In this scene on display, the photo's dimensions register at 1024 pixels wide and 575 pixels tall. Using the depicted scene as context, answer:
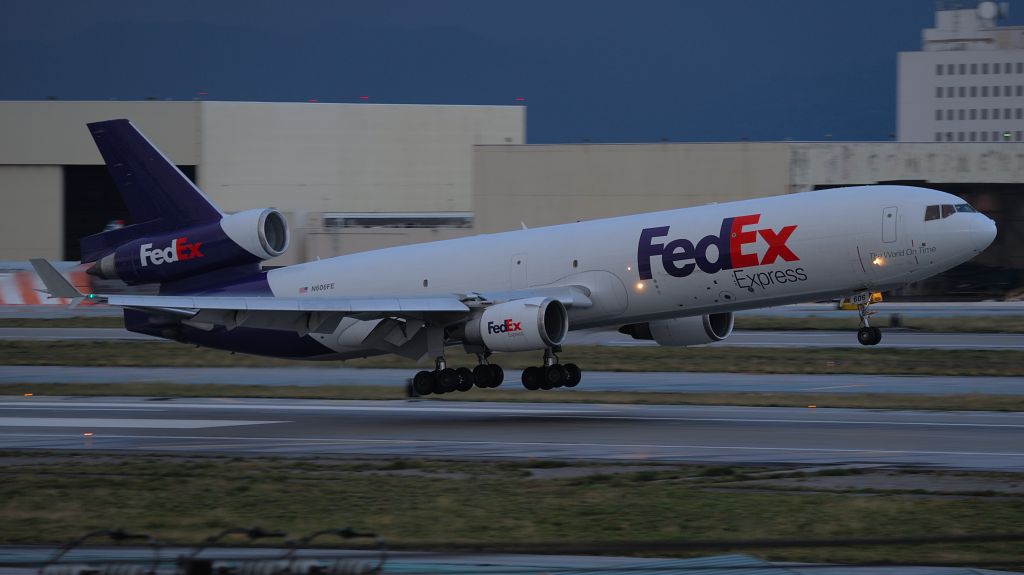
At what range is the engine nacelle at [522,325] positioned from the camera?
26.4 m

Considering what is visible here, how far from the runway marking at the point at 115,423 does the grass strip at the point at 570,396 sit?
576 centimetres

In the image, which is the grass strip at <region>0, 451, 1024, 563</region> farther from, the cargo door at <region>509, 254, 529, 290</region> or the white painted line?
the cargo door at <region>509, 254, 529, 290</region>

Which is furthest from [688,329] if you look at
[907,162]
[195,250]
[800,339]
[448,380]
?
[907,162]

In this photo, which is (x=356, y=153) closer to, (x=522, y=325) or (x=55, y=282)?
(x=55, y=282)

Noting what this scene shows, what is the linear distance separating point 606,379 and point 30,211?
193ft

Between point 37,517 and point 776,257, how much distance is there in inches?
648

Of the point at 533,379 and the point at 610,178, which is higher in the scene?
the point at 610,178

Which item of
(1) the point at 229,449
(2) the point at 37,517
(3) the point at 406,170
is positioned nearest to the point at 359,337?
(1) the point at 229,449

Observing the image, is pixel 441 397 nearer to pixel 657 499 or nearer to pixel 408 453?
pixel 408 453

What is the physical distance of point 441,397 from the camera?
33.7m

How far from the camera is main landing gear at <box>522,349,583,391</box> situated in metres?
28.6

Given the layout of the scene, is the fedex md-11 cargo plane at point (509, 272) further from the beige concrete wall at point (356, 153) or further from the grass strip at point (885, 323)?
the beige concrete wall at point (356, 153)

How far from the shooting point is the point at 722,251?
2659cm

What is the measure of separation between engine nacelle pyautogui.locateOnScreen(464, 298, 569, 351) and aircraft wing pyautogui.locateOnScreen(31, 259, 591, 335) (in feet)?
1.94
